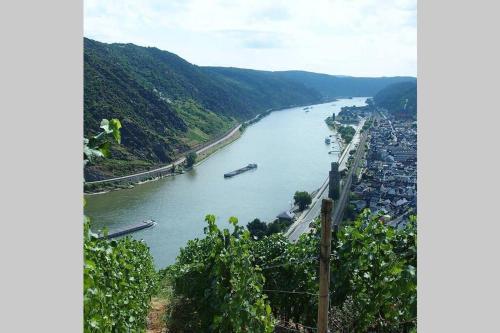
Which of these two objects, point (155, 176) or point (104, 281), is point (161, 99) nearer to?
point (155, 176)

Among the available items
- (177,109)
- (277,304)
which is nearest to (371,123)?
(177,109)

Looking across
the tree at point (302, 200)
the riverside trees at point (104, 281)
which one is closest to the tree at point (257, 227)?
the tree at point (302, 200)

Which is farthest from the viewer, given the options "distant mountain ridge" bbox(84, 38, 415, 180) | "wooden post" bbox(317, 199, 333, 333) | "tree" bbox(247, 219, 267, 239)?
"distant mountain ridge" bbox(84, 38, 415, 180)

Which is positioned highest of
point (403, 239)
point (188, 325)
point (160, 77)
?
point (160, 77)

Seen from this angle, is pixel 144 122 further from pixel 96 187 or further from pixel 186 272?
pixel 186 272

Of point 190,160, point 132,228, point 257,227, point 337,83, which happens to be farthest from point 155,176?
point 337,83

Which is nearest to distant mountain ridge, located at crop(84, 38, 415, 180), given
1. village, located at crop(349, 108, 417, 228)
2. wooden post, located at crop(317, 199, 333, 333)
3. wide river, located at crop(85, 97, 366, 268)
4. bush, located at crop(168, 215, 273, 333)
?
wide river, located at crop(85, 97, 366, 268)

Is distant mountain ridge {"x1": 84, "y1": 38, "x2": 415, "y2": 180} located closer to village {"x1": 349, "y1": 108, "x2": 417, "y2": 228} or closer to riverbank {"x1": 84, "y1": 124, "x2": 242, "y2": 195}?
riverbank {"x1": 84, "y1": 124, "x2": 242, "y2": 195}
